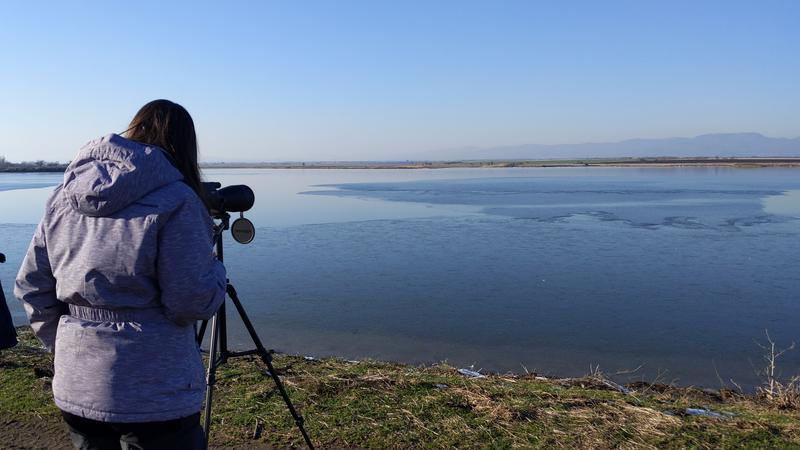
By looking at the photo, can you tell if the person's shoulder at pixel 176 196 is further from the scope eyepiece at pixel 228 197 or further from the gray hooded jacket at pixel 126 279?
the scope eyepiece at pixel 228 197

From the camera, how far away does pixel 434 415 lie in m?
3.39

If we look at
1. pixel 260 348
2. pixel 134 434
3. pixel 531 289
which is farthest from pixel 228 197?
pixel 531 289

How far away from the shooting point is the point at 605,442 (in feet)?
10.0

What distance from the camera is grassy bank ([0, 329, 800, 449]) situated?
122 inches

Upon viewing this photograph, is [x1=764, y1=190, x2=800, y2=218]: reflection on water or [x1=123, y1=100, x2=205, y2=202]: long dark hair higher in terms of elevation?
[x1=123, y1=100, x2=205, y2=202]: long dark hair

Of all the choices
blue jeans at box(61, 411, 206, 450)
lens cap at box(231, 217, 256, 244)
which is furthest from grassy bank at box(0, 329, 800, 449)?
blue jeans at box(61, 411, 206, 450)

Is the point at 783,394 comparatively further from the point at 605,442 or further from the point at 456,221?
the point at 456,221

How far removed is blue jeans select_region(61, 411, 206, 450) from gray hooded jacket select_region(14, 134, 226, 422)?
0.03 metres

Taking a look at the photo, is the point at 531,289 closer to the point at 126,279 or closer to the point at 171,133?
the point at 171,133

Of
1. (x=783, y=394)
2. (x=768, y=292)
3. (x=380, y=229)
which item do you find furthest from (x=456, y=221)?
(x=783, y=394)

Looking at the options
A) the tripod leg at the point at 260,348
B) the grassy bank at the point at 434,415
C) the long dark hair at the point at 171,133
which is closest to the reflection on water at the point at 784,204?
the grassy bank at the point at 434,415

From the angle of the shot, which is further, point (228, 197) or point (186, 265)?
point (228, 197)

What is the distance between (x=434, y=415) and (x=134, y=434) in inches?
81.9

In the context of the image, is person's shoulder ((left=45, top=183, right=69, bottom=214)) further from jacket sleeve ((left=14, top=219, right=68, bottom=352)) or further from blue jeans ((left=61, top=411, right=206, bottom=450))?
blue jeans ((left=61, top=411, right=206, bottom=450))
